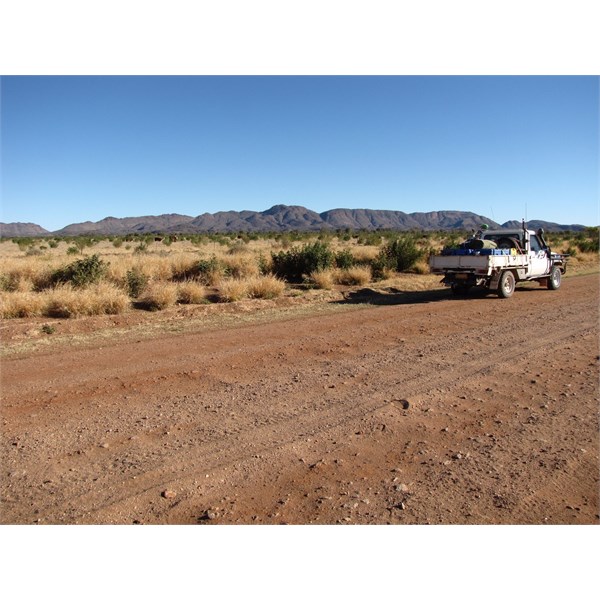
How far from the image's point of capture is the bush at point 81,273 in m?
15.0

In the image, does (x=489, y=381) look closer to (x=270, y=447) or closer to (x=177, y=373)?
(x=270, y=447)

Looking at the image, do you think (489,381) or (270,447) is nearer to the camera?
(270,447)

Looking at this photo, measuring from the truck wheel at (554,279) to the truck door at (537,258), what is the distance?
198 mm

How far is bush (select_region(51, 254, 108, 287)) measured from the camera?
49.3 ft

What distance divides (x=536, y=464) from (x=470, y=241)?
11.9m

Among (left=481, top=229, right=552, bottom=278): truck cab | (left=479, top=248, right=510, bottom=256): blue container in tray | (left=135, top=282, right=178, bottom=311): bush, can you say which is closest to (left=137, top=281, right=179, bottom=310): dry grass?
(left=135, top=282, right=178, bottom=311): bush

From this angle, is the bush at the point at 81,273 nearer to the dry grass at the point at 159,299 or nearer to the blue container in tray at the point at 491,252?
the dry grass at the point at 159,299

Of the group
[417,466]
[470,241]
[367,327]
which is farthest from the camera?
[470,241]

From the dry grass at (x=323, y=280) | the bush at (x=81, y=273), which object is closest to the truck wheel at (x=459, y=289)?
the dry grass at (x=323, y=280)

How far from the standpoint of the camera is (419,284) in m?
18.1

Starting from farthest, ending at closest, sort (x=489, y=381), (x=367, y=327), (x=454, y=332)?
(x=367, y=327) < (x=454, y=332) < (x=489, y=381)

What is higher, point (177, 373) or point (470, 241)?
point (470, 241)

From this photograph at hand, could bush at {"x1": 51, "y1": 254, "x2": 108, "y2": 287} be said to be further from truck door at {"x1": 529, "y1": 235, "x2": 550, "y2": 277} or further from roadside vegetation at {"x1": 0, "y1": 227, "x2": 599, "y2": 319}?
truck door at {"x1": 529, "y1": 235, "x2": 550, "y2": 277}

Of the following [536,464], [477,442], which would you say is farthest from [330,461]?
[536,464]
